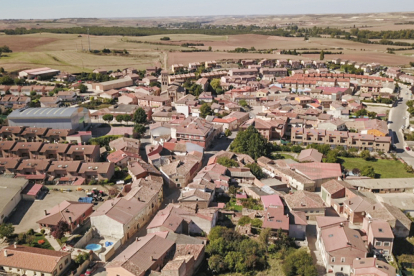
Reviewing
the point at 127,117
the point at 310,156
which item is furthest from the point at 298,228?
the point at 127,117

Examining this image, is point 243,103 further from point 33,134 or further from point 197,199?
point 197,199

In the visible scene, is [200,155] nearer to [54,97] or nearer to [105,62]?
[54,97]

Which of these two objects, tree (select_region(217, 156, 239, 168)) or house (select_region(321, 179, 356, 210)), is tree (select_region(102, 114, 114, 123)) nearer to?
tree (select_region(217, 156, 239, 168))

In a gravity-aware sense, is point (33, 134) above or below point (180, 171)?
above

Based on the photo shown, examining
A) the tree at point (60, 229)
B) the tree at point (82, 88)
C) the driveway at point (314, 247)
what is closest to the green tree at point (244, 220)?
the driveway at point (314, 247)

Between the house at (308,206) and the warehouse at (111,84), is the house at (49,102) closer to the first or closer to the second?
the warehouse at (111,84)

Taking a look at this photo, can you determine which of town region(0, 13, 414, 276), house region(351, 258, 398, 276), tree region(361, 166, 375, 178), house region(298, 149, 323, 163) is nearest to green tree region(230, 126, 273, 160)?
town region(0, 13, 414, 276)

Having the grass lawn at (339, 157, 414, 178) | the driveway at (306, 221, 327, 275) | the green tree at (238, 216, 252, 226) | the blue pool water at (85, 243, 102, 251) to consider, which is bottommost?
the driveway at (306, 221, 327, 275)
